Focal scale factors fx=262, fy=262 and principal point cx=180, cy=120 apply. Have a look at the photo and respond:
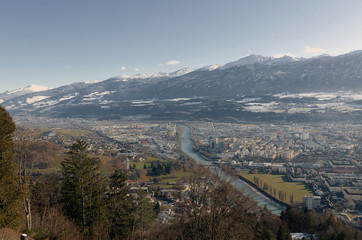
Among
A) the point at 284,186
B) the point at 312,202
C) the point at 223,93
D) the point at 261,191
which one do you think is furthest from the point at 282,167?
the point at 223,93

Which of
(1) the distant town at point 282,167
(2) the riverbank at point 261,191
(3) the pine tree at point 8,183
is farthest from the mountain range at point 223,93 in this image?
(3) the pine tree at point 8,183

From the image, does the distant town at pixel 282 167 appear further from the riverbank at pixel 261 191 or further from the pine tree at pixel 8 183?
the pine tree at pixel 8 183

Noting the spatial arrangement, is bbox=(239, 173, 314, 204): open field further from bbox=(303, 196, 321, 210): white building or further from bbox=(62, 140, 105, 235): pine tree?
bbox=(62, 140, 105, 235): pine tree

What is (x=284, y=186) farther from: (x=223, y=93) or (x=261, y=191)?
(x=223, y=93)

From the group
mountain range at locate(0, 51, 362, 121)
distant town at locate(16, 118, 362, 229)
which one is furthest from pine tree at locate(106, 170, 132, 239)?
mountain range at locate(0, 51, 362, 121)

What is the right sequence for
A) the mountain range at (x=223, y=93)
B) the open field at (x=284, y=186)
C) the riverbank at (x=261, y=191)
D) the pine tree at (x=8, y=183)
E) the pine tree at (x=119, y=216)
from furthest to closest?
the mountain range at (x=223, y=93) < the open field at (x=284, y=186) < the riverbank at (x=261, y=191) < the pine tree at (x=119, y=216) < the pine tree at (x=8, y=183)

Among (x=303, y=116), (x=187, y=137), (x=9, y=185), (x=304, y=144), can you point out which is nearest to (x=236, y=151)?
(x=304, y=144)
